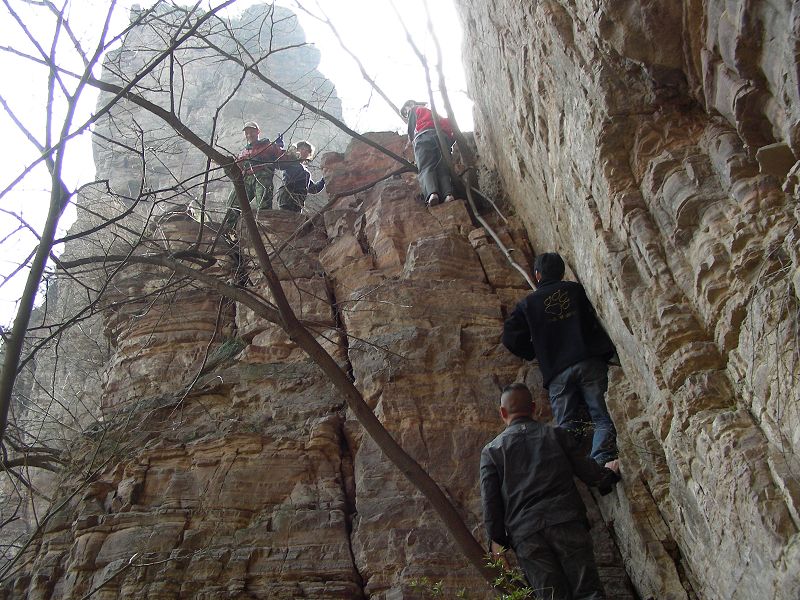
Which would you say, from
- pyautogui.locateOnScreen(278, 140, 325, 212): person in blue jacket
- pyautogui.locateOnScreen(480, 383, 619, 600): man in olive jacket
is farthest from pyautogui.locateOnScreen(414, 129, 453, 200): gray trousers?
pyautogui.locateOnScreen(480, 383, 619, 600): man in olive jacket

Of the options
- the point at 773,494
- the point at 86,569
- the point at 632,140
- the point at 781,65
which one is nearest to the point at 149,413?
Result: the point at 86,569

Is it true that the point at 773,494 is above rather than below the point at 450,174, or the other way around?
below

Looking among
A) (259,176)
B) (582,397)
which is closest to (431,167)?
(259,176)

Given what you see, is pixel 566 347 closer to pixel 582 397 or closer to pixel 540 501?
pixel 582 397

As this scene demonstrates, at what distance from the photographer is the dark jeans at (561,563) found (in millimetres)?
4094

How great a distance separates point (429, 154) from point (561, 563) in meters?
5.61

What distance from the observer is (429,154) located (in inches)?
346

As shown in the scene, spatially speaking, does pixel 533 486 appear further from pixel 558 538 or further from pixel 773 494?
pixel 773 494

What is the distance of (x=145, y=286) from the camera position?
8344 millimetres

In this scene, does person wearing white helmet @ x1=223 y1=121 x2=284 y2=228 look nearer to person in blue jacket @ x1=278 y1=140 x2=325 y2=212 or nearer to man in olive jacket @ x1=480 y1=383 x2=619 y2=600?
person in blue jacket @ x1=278 y1=140 x2=325 y2=212

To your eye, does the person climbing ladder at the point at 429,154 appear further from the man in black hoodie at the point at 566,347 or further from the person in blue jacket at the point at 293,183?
the man in black hoodie at the point at 566,347

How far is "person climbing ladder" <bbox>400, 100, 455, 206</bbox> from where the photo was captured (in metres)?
8.38

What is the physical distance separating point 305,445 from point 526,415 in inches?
77.2

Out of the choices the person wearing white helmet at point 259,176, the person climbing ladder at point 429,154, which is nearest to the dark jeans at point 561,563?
the person climbing ladder at point 429,154
